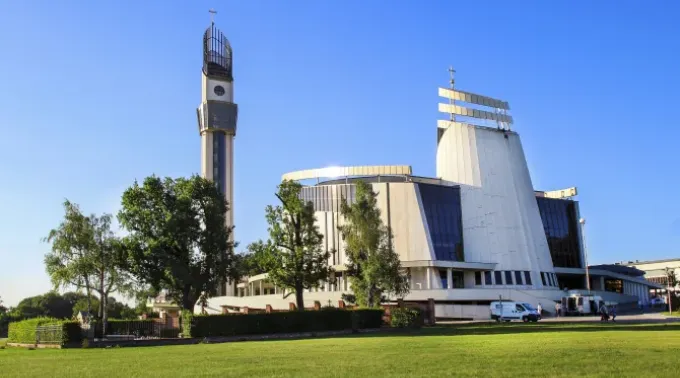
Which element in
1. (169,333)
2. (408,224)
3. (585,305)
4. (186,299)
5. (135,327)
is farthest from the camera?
(408,224)

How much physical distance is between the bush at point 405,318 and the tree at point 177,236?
12972 millimetres

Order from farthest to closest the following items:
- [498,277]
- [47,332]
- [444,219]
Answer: [498,277] < [444,219] < [47,332]

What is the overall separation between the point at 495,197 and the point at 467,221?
17.1 ft

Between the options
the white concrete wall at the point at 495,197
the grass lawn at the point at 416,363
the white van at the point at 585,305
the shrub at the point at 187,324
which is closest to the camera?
the grass lawn at the point at 416,363

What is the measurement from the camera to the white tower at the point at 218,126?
362ft

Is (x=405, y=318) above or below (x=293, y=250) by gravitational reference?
below

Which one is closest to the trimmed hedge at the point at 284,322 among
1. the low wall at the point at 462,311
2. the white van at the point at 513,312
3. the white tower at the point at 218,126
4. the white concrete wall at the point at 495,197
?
the white van at the point at 513,312

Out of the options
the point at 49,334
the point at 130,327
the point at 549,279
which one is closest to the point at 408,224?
the point at 549,279

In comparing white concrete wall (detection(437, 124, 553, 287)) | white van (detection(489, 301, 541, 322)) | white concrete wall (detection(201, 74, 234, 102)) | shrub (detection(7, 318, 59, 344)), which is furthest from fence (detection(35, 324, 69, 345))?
white concrete wall (detection(201, 74, 234, 102))

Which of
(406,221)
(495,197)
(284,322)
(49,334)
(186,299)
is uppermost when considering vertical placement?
(495,197)

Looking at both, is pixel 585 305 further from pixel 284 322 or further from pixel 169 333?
pixel 169 333

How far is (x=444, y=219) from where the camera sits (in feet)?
276

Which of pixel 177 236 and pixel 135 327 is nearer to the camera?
pixel 135 327

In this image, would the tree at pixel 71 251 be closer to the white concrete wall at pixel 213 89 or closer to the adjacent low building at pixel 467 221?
the adjacent low building at pixel 467 221
